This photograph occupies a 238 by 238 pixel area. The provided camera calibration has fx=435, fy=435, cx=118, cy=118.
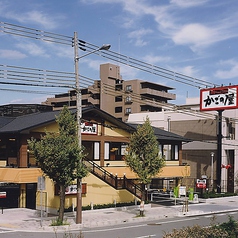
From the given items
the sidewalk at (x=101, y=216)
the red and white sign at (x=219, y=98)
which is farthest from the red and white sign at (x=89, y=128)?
the red and white sign at (x=219, y=98)

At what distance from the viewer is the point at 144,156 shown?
103ft

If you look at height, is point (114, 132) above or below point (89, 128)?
below

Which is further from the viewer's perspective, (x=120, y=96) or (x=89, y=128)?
(x=120, y=96)

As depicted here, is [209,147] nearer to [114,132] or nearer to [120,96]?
[114,132]

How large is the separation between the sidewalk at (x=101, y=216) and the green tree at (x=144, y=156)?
212 cm

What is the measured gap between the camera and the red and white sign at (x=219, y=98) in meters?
44.8

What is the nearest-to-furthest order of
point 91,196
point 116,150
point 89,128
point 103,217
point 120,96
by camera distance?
point 103,217 < point 91,196 < point 89,128 < point 116,150 < point 120,96

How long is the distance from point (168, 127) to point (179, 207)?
826 inches

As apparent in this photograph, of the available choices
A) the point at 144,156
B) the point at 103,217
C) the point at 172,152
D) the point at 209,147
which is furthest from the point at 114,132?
the point at 209,147

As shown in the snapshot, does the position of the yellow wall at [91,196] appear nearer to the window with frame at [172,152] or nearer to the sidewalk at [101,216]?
the sidewalk at [101,216]

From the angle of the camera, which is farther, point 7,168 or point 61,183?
point 7,168

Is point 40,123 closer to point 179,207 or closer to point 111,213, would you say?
point 111,213

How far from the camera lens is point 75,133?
2561 centimetres

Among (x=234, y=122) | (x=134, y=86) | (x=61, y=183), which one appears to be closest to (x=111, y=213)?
(x=61, y=183)
